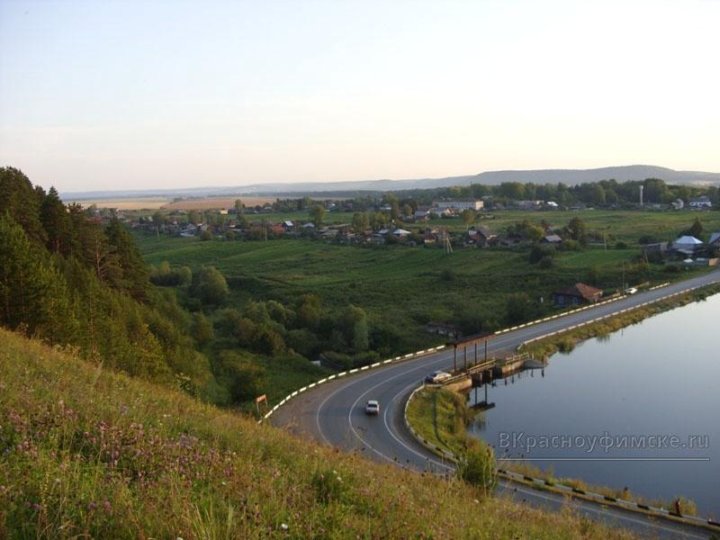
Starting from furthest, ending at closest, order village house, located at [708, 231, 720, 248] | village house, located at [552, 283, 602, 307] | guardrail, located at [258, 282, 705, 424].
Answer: village house, located at [708, 231, 720, 248]
village house, located at [552, 283, 602, 307]
guardrail, located at [258, 282, 705, 424]

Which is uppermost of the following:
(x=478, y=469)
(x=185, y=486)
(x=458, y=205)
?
(x=185, y=486)

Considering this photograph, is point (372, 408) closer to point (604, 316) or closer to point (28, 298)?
point (28, 298)

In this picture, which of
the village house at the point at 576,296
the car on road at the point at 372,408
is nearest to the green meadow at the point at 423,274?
the village house at the point at 576,296

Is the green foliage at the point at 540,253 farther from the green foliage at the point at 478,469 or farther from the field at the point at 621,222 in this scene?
the green foliage at the point at 478,469

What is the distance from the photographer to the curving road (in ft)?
31.9

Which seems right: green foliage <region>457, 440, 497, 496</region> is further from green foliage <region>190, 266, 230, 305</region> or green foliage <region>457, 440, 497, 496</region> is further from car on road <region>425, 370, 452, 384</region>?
green foliage <region>190, 266, 230, 305</region>

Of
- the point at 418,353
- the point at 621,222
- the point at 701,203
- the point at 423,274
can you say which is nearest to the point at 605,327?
the point at 418,353

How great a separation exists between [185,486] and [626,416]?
1596 cm

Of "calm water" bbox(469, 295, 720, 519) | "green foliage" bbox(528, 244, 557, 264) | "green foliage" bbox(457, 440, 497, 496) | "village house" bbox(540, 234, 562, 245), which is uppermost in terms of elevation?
"green foliage" bbox(457, 440, 497, 496)

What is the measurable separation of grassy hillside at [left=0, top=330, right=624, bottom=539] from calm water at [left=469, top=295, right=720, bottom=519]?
31.7 feet

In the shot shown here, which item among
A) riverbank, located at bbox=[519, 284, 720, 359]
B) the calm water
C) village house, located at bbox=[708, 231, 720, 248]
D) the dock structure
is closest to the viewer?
the calm water

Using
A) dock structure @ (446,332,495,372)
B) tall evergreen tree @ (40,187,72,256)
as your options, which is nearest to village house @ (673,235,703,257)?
dock structure @ (446,332,495,372)

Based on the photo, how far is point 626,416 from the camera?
16.7m

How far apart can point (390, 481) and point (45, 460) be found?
2012 millimetres
